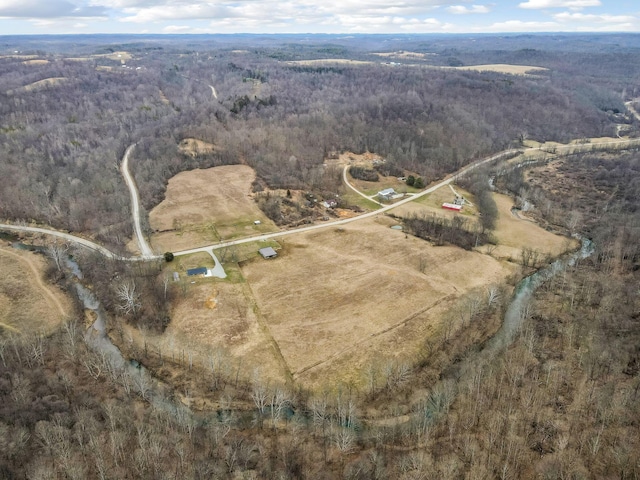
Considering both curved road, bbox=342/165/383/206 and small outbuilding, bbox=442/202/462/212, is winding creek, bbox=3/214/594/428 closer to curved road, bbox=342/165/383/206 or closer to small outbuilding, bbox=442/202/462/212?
small outbuilding, bbox=442/202/462/212

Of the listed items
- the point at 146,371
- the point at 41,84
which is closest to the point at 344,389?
the point at 146,371

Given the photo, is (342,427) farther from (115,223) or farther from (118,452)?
(115,223)

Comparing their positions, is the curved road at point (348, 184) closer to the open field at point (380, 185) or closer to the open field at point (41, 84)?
the open field at point (380, 185)

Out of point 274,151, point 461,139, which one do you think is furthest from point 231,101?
point 461,139

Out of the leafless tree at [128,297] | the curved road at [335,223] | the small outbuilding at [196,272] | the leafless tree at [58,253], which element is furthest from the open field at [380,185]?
the leafless tree at [58,253]

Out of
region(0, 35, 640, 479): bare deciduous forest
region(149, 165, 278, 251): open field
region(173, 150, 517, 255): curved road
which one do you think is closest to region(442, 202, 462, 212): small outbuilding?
region(0, 35, 640, 479): bare deciduous forest
